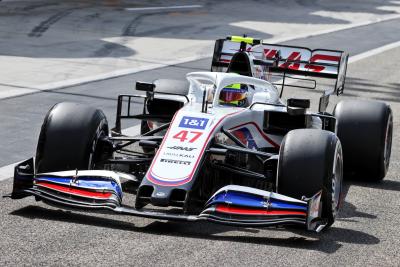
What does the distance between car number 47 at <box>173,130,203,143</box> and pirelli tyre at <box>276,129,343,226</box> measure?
29.2 inches

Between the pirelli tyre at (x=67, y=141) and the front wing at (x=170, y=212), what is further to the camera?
the pirelli tyre at (x=67, y=141)

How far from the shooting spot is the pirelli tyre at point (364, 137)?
34.4ft

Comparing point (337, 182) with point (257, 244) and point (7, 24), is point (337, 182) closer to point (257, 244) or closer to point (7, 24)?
point (257, 244)

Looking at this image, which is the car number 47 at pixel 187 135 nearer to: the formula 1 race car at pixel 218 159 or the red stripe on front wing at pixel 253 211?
the formula 1 race car at pixel 218 159

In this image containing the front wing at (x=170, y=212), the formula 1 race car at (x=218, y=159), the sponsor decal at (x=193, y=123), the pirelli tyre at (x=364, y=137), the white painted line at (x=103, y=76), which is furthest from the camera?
the white painted line at (x=103, y=76)

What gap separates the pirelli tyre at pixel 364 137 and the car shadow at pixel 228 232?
1958mm

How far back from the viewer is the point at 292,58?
13.1m

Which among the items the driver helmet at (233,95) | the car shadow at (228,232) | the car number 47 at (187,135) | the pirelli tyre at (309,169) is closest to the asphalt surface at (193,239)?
the car shadow at (228,232)

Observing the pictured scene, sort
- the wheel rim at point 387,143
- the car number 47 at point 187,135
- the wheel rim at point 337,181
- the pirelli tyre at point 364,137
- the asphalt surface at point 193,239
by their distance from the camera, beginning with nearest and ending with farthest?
the asphalt surface at point 193,239, the wheel rim at point 337,181, the car number 47 at point 187,135, the pirelli tyre at point 364,137, the wheel rim at point 387,143

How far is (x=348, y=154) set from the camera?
34.6 feet

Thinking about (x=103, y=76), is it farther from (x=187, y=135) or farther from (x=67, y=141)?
(x=187, y=135)

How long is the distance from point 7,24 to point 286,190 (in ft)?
63.9

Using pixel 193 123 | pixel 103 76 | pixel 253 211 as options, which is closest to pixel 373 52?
pixel 103 76

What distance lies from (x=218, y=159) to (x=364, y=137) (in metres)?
2.10
